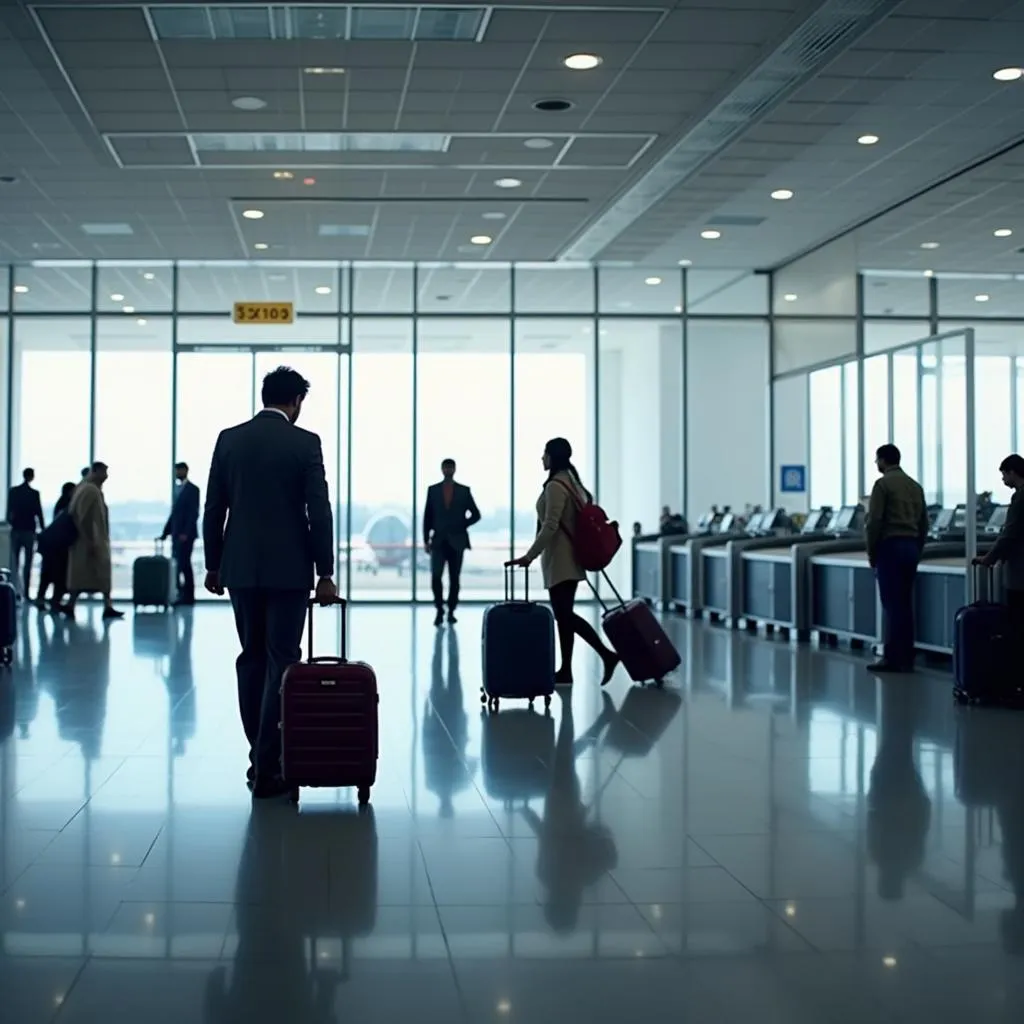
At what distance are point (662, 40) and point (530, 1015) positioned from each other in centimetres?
758

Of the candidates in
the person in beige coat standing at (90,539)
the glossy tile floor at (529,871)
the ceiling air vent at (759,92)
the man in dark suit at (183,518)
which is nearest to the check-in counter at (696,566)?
the ceiling air vent at (759,92)

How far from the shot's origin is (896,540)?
1027cm

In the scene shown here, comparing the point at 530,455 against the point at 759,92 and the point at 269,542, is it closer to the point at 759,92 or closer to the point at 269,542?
the point at 759,92

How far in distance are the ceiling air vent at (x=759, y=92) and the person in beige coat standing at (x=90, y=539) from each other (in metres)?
5.98

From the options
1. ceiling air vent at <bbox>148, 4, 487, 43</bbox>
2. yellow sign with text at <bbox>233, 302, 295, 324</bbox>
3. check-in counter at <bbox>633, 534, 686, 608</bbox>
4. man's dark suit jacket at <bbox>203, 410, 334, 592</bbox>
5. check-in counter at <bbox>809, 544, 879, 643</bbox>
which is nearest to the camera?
man's dark suit jacket at <bbox>203, 410, 334, 592</bbox>

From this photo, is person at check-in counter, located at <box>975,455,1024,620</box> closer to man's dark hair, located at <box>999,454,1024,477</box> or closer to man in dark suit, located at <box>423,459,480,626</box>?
man's dark hair, located at <box>999,454,1024,477</box>

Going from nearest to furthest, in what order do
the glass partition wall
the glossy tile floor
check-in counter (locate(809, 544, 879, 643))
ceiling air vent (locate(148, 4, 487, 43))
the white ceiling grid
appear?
1. the glossy tile floor
2. ceiling air vent (locate(148, 4, 487, 43))
3. the white ceiling grid
4. check-in counter (locate(809, 544, 879, 643))
5. the glass partition wall

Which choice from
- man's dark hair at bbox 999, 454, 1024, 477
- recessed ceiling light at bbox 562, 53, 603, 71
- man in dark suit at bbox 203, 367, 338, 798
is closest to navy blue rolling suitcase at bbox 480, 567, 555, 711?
man in dark suit at bbox 203, 367, 338, 798

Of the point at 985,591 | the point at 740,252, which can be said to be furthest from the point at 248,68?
the point at 740,252

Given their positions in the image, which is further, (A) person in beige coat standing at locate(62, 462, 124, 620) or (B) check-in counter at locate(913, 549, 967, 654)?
(A) person in beige coat standing at locate(62, 462, 124, 620)

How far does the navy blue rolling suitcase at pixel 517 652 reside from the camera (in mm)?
8359

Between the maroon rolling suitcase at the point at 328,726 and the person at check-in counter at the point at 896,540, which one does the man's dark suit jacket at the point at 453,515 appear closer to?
the person at check-in counter at the point at 896,540

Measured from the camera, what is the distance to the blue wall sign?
19500mm

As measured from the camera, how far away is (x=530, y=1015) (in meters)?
3.09
